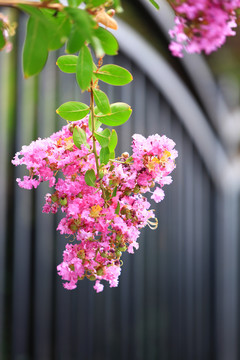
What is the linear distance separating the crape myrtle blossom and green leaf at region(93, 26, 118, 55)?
0.36ft

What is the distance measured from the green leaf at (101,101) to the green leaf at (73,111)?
19mm

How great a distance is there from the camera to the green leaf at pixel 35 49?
0.38m

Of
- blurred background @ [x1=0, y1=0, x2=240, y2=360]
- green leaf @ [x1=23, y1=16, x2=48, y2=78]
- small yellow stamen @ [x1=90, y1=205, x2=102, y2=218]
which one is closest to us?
green leaf @ [x1=23, y1=16, x2=48, y2=78]

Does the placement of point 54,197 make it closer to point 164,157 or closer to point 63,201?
point 63,201

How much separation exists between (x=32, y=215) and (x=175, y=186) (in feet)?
3.70

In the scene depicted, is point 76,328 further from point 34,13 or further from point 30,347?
point 34,13

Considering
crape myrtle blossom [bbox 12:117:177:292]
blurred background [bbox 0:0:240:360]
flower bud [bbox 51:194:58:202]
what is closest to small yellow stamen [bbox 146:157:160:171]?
Answer: crape myrtle blossom [bbox 12:117:177:292]

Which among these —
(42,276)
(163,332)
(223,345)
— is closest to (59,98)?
(42,276)

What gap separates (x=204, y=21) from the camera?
408 millimetres

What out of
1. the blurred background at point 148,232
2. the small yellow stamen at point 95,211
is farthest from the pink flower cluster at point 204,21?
the blurred background at point 148,232

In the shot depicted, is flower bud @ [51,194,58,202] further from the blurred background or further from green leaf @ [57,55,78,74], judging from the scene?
the blurred background

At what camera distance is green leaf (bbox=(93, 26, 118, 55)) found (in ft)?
1.45

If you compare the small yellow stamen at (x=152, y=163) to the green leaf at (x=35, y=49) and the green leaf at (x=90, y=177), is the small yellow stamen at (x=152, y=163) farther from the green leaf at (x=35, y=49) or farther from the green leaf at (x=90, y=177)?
the green leaf at (x=35, y=49)

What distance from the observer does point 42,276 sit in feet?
6.04
